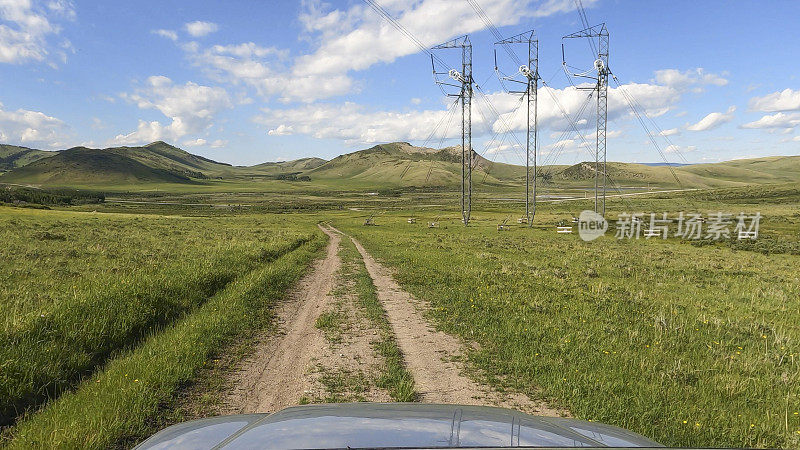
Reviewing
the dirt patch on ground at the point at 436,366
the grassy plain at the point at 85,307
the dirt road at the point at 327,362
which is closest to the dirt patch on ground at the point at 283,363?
the dirt road at the point at 327,362

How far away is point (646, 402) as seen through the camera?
251 inches

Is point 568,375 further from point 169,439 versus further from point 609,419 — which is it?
point 169,439

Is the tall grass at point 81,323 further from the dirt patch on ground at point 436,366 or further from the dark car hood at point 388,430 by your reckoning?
the dirt patch on ground at point 436,366

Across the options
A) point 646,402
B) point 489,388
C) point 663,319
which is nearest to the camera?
point 646,402

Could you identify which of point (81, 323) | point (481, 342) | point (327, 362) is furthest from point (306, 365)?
point (81, 323)

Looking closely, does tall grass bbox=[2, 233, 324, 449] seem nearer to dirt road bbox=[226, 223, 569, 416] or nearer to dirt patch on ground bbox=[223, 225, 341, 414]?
dirt patch on ground bbox=[223, 225, 341, 414]

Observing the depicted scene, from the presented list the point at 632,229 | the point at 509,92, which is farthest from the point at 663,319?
the point at 632,229

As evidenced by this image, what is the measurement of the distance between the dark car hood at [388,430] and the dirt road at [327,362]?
3217 millimetres

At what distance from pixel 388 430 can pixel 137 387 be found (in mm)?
5597

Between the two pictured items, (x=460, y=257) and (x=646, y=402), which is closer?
(x=646, y=402)

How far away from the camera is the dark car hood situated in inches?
106

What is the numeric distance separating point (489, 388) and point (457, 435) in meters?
4.76

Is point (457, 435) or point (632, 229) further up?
point (457, 435)

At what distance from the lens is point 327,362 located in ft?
27.4
